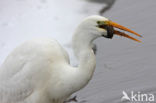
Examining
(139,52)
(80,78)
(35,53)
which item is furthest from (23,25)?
(80,78)

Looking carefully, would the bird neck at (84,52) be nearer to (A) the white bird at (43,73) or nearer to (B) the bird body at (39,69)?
(A) the white bird at (43,73)

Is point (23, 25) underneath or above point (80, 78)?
underneath

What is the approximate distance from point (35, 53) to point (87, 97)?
1508 mm

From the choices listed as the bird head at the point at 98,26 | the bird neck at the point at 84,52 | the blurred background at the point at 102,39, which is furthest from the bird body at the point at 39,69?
the blurred background at the point at 102,39

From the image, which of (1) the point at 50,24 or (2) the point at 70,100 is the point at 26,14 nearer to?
(1) the point at 50,24

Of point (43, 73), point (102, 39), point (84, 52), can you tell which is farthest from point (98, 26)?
point (102, 39)

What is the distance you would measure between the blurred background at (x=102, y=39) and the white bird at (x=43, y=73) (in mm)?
1256

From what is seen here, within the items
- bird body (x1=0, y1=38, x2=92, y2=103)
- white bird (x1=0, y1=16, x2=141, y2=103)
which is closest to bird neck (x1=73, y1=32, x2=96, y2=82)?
white bird (x1=0, y1=16, x2=141, y2=103)

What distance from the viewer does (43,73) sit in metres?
4.96

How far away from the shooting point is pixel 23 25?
865 cm

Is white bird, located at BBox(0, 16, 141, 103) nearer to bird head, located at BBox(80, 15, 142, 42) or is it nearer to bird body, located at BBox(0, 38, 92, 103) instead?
bird body, located at BBox(0, 38, 92, 103)

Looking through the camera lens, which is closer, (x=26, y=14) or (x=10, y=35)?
(x=10, y=35)

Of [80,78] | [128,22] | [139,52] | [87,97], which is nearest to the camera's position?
[80,78]

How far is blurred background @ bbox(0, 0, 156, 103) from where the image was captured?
6.34 m
